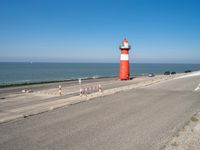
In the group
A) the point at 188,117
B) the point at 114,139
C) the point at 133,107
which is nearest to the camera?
the point at 114,139

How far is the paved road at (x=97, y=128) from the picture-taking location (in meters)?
7.09

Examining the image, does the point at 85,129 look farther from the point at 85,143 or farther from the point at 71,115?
the point at 71,115

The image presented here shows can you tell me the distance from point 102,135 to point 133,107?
5.21 meters

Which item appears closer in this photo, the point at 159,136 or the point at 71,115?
the point at 159,136

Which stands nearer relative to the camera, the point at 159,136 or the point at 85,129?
the point at 159,136

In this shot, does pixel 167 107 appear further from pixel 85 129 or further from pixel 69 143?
pixel 69 143

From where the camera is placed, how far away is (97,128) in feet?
28.6

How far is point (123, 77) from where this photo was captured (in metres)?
35.1

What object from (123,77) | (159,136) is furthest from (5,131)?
(123,77)

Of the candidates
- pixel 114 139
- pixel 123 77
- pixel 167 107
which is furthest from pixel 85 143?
pixel 123 77

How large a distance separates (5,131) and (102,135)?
11.2 feet

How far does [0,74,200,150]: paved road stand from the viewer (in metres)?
7.09

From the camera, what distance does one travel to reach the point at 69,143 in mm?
7160

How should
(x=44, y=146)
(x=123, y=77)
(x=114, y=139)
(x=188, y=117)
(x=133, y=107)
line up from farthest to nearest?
(x=123, y=77)
(x=133, y=107)
(x=188, y=117)
(x=114, y=139)
(x=44, y=146)
